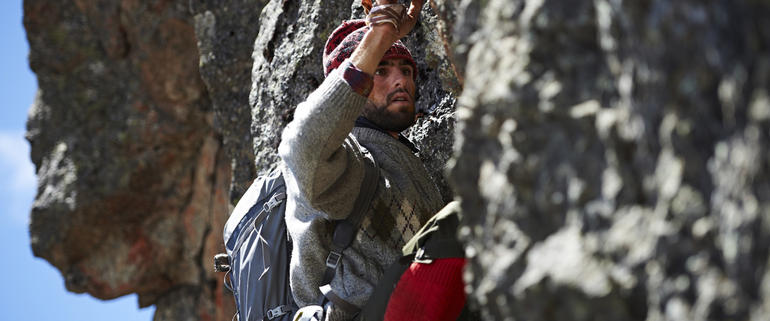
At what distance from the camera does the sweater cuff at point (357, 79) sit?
8.34 ft

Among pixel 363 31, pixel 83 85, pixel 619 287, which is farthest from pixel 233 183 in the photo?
pixel 83 85

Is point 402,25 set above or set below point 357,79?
above

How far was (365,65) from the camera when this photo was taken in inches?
103

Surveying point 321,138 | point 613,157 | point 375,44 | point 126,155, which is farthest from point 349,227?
point 126,155

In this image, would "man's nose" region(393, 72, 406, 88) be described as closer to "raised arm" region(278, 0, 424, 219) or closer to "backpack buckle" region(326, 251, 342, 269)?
"raised arm" region(278, 0, 424, 219)

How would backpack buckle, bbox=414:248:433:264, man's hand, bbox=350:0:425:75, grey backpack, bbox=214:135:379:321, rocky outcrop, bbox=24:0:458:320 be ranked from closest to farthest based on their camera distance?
backpack buckle, bbox=414:248:433:264, man's hand, bbox=350:0:425:75, grey backpack, bbox=214:135:379:321, rocky outcrop, bbox=24:0:458:320

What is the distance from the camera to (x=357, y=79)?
2.56 m

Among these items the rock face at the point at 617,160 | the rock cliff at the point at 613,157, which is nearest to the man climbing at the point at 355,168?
the rock cliff at the point at 613,157

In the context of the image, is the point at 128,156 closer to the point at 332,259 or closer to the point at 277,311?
the point at 277,311

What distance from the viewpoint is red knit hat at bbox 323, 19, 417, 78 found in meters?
3.17

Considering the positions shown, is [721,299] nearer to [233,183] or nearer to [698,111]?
[698,111]

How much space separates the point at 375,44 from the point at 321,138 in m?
0.42

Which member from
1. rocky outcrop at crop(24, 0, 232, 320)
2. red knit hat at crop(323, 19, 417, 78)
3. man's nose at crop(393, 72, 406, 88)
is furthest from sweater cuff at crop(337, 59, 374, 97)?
rocky outcrop at crop(24, 0, 232, 320)

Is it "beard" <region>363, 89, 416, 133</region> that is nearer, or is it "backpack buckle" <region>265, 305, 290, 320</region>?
"backpack buckle" <region>265, 305, 290, 320</region>
